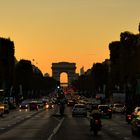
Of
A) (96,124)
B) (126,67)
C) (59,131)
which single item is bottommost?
(59,131)

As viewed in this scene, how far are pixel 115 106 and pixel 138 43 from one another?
24.7m

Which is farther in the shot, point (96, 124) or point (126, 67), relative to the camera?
point (126, 67)

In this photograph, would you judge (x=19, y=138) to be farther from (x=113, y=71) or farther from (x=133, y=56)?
(x=113, y=71)

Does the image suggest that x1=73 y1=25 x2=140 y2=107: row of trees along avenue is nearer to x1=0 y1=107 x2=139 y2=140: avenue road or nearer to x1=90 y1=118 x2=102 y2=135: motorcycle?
x1=0 y1=107 x2=139 y2=140: avenue road

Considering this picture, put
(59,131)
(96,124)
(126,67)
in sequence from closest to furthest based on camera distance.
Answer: (96,124) → (59,131) → (126,67)

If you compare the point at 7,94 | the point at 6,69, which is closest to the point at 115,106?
the point at 7,94

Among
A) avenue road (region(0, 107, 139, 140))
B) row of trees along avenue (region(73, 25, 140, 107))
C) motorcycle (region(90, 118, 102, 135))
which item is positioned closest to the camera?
avenue road (region(0, 107, 139, 140))

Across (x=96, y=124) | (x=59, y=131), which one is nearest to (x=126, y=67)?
(x=59, y=131)

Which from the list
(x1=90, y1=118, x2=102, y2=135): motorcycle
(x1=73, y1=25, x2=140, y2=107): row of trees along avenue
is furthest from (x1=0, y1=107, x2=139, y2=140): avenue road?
(x1=73, y1=25, x2=140, y2=107): row of trees along avenue

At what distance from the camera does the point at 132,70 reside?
130250mm

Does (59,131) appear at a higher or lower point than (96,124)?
lower

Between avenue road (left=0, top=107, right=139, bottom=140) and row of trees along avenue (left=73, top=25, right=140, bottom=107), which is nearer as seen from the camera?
avenue road (left=0, top=107, right=139, bottom=140)

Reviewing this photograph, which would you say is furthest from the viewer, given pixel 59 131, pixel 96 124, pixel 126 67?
pixel 126 67

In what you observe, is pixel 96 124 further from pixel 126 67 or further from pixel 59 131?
pixel 126 67
